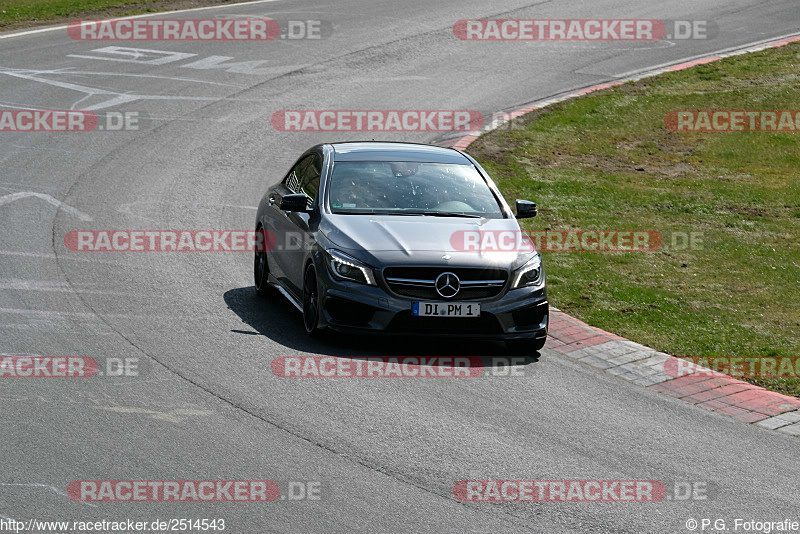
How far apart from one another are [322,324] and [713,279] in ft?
17.8

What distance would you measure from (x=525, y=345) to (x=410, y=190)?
2.06 meters

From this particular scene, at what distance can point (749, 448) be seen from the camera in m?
8.53

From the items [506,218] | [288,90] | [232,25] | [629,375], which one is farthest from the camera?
[232,25]

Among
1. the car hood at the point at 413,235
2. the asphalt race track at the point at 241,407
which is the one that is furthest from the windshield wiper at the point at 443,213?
the asphalt race track at the point at 241,407

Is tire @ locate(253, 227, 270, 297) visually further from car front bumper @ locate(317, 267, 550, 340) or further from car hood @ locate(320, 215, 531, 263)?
car front bumper @ locate(317, 267, 550, 340)

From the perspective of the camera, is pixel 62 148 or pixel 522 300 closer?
pixel 522 300

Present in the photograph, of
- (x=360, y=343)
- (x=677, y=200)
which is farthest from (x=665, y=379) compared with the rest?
(x=677, y=200)

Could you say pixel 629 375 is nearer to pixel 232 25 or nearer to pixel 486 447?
pixel 486 447

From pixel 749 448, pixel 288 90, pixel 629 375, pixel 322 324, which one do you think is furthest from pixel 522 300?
pixel 288 90

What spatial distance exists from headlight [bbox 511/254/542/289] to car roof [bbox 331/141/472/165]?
6.79 ft

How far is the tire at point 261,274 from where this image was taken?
12.2 metres

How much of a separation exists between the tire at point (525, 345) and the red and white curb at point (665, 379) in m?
0.37

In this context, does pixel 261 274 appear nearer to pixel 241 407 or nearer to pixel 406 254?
pixel 406 254

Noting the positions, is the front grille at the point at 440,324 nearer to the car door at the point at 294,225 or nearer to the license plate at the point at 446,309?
the license plate at the point at 446,309
